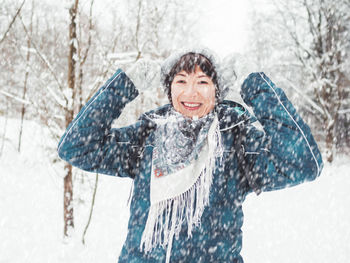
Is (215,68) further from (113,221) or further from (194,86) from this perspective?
(113,221)

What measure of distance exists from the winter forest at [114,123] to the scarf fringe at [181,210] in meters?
0.40

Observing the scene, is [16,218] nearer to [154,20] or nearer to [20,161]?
[20,161]

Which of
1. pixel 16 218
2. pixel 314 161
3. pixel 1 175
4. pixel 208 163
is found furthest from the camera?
pixel 1 175

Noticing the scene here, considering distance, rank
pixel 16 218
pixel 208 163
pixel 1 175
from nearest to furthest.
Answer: pixel 208 163 → pixel 16 218 → pixel 1 175

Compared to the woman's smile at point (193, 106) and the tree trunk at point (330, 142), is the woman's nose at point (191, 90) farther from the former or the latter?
the tree trunk at point (330, 142)

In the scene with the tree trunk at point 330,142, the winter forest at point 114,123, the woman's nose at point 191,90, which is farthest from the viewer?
the tree trunk at point 330,142

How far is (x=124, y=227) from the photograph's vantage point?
5.62 m

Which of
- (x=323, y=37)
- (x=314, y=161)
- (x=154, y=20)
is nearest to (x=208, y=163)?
(x=314, y=161)

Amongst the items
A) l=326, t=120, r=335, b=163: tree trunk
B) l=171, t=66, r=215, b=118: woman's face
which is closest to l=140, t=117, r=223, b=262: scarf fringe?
l=171, t=66, r=215, b=118: woman's face

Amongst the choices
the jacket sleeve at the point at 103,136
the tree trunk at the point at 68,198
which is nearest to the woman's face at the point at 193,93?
the jacket sleeve at the point at 103,136

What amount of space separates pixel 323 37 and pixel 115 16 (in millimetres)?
10016

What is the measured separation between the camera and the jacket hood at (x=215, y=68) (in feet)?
5.26

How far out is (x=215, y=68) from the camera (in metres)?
1.61

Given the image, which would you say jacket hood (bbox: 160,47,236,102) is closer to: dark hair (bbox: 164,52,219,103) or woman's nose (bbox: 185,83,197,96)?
dark hair (bbox: 164,52,219,103)
